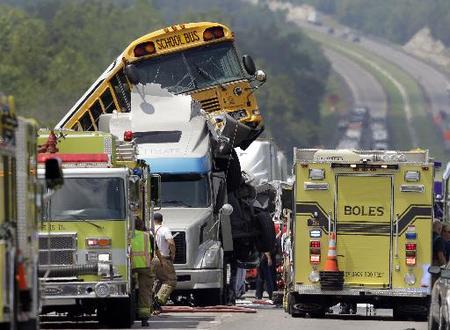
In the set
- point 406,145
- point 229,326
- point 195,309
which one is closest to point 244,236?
point 195,309

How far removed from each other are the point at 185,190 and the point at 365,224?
4510mm

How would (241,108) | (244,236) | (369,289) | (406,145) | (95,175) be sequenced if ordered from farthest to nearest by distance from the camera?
(406,145) < (241,108) < (244,236) < (369,289) < (95,175)

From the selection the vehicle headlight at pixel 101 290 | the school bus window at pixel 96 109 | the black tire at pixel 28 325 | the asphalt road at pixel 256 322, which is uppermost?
the school bus window at pixel 96 109

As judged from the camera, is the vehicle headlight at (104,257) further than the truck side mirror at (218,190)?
No

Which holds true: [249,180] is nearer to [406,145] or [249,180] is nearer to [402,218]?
[402,218]

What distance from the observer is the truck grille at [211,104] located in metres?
38.0

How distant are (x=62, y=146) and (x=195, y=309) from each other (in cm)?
631

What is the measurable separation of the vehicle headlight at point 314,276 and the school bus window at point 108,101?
822 centimetres

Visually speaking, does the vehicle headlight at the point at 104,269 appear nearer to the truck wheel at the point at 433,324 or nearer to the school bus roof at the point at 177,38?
the truck wheel at the point at 433,324

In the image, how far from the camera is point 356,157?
29656 mm

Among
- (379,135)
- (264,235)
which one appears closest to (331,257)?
Result: (264,235)

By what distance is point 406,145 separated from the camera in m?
178

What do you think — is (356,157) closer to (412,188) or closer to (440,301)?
(412,188)

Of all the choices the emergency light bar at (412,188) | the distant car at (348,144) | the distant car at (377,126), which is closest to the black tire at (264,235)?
the emergency light bar at (412,188)
